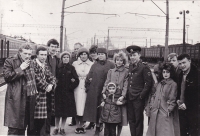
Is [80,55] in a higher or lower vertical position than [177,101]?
higher

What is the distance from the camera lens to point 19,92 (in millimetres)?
3469

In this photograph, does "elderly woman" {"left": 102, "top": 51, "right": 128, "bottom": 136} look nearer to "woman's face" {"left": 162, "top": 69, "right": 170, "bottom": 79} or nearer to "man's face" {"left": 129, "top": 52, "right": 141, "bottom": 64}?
"man's face" {"left": 129, "top": 52, "right": 141, "bottom": 64}

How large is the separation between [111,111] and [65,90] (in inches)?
44.8

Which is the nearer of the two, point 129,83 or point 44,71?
point 44,71

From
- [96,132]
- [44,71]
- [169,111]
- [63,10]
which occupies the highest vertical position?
[63,10]

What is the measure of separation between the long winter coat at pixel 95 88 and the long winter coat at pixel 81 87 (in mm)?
147

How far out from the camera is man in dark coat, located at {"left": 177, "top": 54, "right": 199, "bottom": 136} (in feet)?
12.9

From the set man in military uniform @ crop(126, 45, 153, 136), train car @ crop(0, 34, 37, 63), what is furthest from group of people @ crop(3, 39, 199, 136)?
train car @ crop(0, 34, 37, 63)

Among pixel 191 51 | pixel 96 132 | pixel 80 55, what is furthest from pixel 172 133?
pixel 191 51

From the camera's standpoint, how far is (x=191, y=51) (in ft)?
77.2

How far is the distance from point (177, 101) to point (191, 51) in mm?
20858

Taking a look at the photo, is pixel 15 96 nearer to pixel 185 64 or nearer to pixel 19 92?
pixel 19 92

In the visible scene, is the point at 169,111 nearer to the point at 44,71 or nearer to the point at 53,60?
the point at 44,71

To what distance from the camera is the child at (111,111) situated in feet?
14.9
